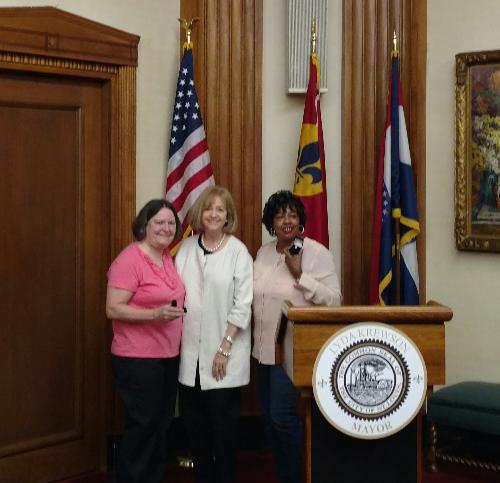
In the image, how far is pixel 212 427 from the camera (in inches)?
165

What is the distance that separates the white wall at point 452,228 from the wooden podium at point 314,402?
2104 mm

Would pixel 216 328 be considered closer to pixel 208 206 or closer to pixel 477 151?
pixel 208 206

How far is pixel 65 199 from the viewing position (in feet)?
15.6

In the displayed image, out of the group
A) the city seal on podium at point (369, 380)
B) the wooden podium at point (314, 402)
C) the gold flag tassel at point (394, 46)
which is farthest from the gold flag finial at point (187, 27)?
the city seal on podium at point (369, 380)

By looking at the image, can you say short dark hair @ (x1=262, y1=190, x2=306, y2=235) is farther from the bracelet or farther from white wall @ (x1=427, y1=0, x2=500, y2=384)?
white wall @ (x1=427, y1=0, x2=500, y2=384)

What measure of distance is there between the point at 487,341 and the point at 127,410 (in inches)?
85.0

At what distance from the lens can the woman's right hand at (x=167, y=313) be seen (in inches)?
155

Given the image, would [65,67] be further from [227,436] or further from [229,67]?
[227,436]

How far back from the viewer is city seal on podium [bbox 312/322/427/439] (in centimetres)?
306

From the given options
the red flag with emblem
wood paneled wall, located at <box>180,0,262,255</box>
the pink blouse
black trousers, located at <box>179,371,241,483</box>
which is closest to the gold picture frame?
the red flag with emblem

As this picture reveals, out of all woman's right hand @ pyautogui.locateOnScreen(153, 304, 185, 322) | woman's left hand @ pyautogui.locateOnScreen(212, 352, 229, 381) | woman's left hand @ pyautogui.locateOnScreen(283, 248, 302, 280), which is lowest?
woman's left hand @ pyautogui.locateOnScreen(212, 352, 229, 381)

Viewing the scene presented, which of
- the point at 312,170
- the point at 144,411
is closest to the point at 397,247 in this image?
the point at 312,170

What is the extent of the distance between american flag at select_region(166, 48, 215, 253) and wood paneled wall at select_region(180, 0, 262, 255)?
0.21 metres

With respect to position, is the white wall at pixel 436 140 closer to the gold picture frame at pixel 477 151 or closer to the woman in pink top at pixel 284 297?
the gold picture frame at pixel 477 151
